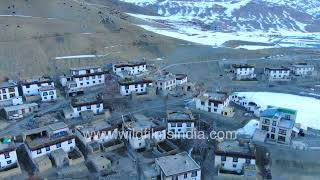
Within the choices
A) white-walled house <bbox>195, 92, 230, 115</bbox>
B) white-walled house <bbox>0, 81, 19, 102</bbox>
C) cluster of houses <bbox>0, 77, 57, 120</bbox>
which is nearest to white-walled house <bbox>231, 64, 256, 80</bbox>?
white-walled house <bbox>195, 92, 230, 115</bbox>

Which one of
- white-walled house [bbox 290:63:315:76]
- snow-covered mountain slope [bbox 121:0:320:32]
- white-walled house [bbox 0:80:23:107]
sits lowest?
white-walled house [bbox 0:80:23:107]

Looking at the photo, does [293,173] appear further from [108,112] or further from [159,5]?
[159,5]

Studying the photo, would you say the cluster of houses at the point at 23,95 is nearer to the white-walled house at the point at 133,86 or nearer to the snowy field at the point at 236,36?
the white-walled house at the point at 133,86

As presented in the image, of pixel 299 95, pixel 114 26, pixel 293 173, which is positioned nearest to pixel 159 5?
pixel 114 26

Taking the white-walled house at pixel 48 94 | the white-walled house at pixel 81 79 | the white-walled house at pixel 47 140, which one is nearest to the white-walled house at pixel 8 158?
the white-walled house at pixel 47 140

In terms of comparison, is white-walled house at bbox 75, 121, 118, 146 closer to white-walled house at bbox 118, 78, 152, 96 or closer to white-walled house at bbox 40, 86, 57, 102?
white-walled house at bbox 118, 78, 152, 96
